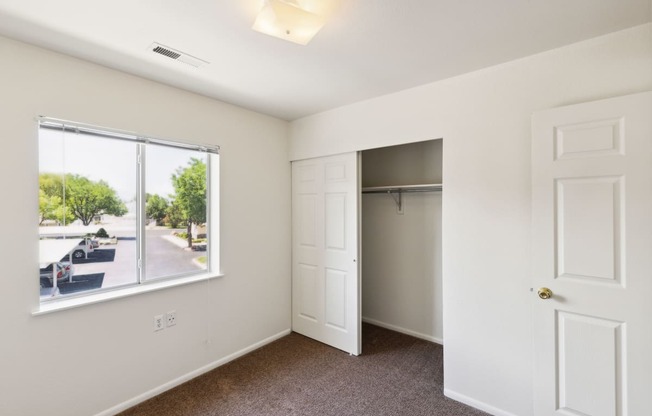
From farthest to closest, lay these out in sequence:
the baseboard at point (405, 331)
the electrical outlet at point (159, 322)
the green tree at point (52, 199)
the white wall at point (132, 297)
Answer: the baseboard at point (405, 331), the electrical outlet at point (159, 322), the green tree at point (52, 199), the white wall at point (132, 297)

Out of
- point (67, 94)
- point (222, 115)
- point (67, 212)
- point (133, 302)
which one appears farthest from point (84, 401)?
point (222, 115)

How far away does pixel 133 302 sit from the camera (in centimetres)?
223

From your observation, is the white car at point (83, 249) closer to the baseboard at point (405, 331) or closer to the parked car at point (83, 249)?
the parked car at point (83, 249)

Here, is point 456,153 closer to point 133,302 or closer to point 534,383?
point 534,383

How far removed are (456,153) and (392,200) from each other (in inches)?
53.6

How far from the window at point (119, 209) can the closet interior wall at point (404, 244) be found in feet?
6.24

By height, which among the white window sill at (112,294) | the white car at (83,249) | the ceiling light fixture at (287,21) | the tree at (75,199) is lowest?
the white window sill at (112,294)

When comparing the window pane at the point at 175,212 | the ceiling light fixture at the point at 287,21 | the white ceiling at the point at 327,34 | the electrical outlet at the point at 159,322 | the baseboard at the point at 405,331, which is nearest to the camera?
the ceiling light fixture at the point at 287,21

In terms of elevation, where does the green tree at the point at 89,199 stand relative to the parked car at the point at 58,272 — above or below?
above

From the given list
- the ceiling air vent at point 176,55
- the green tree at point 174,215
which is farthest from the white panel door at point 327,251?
the ceiling air vent at point 176,55

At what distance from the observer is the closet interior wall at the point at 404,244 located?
3.26 metres

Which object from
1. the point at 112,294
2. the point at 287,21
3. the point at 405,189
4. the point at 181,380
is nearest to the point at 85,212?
the point at 112,294

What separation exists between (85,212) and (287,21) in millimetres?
1877

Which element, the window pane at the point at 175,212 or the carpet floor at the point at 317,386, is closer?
the carpet floor at the point at 317,386
